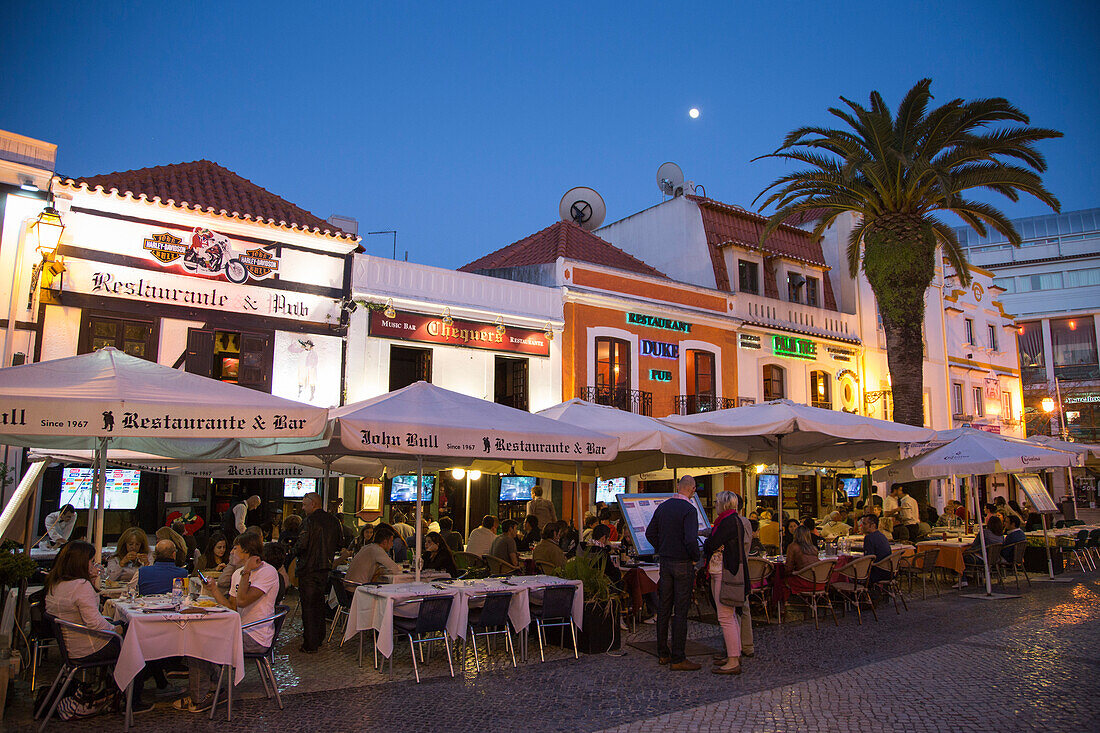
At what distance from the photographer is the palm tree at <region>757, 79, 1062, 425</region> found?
56.2 ft

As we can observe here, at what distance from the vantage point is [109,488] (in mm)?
14195

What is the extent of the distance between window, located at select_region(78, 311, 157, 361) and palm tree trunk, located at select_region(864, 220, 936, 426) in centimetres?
1617

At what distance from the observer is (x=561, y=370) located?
19.4 m

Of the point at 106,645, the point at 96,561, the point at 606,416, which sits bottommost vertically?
the point at 106,645

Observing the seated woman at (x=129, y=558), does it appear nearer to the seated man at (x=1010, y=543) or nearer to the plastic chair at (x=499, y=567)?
the plastic chair at (x=499, y=567)

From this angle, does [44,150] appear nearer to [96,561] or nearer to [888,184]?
[96,561]

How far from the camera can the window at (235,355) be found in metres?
14.6

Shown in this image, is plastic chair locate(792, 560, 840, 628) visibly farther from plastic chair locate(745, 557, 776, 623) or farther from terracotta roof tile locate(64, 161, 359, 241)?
terracotta roof tile locate(64, 161, 359, 241)

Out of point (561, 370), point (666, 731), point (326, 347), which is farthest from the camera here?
point (561, 370)

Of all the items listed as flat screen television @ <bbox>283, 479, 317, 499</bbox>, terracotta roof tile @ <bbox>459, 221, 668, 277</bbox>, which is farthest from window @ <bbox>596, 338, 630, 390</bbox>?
flat screen television @ <bbox>283, 479, 317, 499</bbox>

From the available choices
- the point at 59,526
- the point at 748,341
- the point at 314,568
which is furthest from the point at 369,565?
the point at 748,341

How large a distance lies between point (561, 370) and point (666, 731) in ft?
44.9

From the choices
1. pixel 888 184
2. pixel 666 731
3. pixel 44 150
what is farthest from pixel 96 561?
pixel 888 184

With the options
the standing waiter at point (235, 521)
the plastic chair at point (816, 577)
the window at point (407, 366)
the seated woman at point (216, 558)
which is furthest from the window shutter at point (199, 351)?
the plastic chair at point (816, 577)
